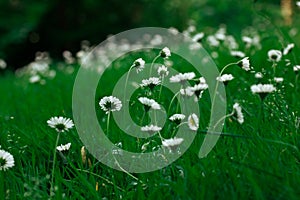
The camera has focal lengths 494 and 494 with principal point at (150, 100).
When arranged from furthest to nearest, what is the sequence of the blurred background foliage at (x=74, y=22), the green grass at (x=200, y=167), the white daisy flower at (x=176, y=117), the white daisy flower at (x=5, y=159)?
the blurred background foliage at (x=74, y=22)
the white daisy flower at (x=176, y=117)
the white daisy flower at (x=5, y=159)
the green grass at (x=200, y=167)

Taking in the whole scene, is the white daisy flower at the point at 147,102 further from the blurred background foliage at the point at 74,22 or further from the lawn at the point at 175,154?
the blurred background foliage at the point at 74,22

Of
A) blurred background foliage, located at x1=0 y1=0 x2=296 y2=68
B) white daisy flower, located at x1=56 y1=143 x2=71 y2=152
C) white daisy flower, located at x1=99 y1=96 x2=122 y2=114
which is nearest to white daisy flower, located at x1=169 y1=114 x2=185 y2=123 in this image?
white daisy flower, located at x1=99 y1=96 x2=122 y2=114

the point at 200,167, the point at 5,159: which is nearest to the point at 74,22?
the point at 5,159

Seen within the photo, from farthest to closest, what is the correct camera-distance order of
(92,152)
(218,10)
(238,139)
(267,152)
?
(218,10), (92,152), (238,139), (267,152)

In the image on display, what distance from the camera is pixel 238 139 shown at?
5.50ft

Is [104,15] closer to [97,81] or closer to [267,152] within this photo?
[97,81]

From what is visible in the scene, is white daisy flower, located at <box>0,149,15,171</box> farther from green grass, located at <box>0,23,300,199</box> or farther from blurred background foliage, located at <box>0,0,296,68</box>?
blurred background foliage, located at <box>0,0,296,68</box>

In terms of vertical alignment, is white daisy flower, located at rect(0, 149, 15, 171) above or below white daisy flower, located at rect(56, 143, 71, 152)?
below

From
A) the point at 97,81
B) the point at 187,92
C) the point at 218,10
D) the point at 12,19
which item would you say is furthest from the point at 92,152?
the point at 218,10

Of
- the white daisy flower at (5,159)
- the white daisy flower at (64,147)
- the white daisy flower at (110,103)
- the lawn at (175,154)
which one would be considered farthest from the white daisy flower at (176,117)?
the white daisy flower at (5,159)

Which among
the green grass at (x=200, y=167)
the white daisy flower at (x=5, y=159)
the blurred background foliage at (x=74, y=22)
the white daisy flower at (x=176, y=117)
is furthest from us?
the blurred background foliage at (x=74, y=22)

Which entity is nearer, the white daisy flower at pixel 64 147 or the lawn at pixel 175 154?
the lawn at pixel 175 154

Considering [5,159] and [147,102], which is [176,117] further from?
[5,159]

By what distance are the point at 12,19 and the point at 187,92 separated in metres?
6.75
